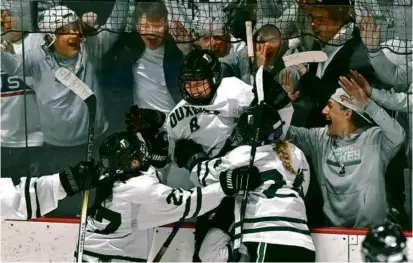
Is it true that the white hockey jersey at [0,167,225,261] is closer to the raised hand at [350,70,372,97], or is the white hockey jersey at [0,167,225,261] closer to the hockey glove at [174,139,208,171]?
the hockey glove at [174,139,208,171]

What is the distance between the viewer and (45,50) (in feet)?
11.8

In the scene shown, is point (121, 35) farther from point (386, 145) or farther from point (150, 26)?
point (386, 145)

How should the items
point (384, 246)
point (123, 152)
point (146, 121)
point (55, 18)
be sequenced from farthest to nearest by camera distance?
point (55, 18)
point (146, 121)
point (123, 152)
point (384, 246)

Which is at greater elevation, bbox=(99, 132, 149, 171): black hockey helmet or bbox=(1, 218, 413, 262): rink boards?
bbox=(99, 132, 149, 171): black hockey helmet

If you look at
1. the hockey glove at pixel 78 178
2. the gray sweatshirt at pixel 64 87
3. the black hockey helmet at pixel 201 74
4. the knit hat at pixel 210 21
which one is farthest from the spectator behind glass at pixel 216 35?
the hockey glove at pixel 78 178

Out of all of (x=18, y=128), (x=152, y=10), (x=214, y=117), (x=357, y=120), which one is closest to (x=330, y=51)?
(x=357, y=120)

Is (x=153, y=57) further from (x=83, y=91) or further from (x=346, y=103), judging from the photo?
(x=346, y=103)

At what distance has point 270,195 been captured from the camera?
10.8ft

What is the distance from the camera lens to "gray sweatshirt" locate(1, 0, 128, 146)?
3586 mm

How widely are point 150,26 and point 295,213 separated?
3.20 feet

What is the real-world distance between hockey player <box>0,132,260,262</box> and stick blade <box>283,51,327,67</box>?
0.49 metres

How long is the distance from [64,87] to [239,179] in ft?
2.93

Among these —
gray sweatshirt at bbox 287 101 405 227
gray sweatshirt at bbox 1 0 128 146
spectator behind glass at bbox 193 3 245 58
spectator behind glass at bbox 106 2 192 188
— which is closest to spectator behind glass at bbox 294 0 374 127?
gray sweatshirt at bbox 287 101 405 227

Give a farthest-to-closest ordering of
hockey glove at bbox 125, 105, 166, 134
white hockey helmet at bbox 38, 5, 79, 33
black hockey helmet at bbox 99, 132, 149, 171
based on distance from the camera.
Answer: white hockey helmet at bbox 38, 5, 79, 33
hockey glove at bbox 125, 105, 166, 134
black hockey helmet at bbox 99, 132, 149, 171
